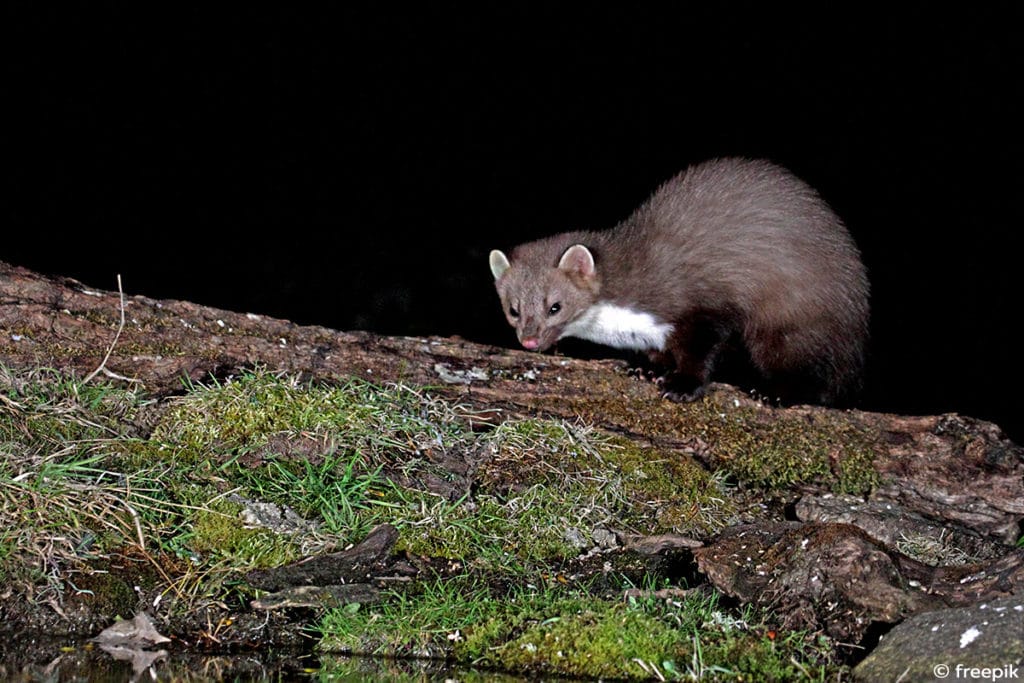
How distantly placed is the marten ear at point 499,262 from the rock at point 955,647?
3.35m

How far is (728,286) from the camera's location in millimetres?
6066

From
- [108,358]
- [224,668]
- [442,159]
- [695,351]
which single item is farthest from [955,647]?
[442,159]

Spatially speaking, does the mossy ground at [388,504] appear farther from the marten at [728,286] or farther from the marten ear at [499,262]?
the marten ear at [499,262]

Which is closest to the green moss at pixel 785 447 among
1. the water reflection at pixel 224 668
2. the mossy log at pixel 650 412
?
the mossy log at pixel 650 412

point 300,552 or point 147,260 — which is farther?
point 147,260

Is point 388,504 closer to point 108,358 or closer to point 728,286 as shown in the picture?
point 108,358

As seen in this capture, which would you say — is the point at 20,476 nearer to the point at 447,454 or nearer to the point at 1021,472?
the point at 447,454

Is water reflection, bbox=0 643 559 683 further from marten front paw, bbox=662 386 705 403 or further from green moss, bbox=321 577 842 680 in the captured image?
marten front paw, bbox=662 386 705 403

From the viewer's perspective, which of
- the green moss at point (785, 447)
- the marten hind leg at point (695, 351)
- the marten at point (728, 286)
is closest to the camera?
the green moss at point (785, 447)

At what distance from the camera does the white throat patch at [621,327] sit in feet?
20.0

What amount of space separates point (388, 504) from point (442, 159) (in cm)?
583

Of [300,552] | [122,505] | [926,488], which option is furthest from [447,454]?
[926,488]

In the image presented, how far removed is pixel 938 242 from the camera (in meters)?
8.32

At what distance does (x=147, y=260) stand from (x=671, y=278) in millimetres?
4568
